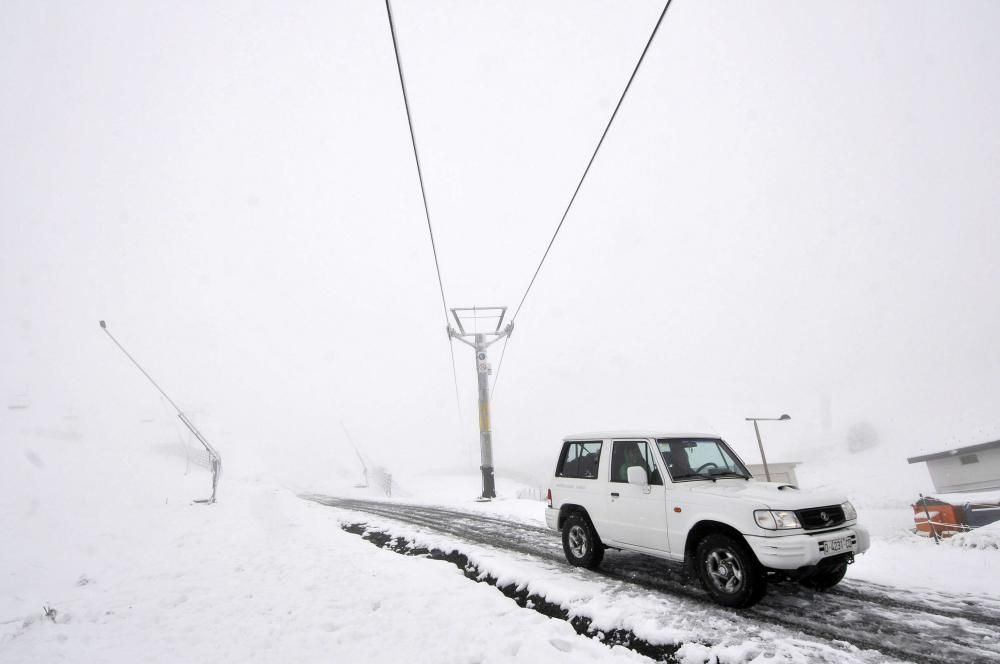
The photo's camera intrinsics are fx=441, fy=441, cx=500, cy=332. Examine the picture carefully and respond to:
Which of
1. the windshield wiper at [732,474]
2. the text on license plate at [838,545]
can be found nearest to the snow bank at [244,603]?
the text on license plate at [838,545]

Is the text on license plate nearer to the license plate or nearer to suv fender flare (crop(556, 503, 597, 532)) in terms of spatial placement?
the license plate

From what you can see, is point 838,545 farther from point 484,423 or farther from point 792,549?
point 484,423

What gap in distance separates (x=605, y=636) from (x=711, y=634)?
105 centimetres

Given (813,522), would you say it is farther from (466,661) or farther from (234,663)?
(234,663)

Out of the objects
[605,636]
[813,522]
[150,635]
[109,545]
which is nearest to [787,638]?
[813,522]

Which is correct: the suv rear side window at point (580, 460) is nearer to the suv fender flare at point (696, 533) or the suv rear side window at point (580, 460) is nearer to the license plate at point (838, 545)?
the suv fender flare at point (696, 533)

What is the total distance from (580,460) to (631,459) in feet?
3.77

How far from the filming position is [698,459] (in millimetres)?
6586

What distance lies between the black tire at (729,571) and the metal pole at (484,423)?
14.8m

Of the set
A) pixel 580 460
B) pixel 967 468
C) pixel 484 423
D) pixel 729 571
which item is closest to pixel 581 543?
pixel 580 460

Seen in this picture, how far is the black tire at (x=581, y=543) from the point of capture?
7043mm

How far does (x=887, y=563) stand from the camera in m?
6.76

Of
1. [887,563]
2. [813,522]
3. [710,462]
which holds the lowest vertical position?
[887,563]

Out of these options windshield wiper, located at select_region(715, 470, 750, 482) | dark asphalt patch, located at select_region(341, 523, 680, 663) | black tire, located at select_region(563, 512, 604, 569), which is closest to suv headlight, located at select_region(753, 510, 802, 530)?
windshield wiper, located at select_region(715, 470, 750, 482)
